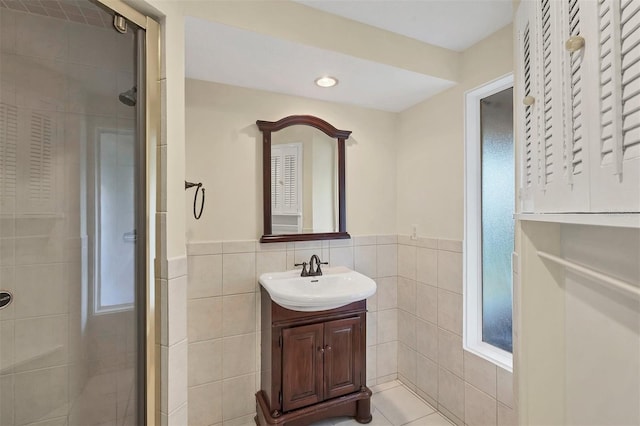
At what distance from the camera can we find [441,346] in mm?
2080

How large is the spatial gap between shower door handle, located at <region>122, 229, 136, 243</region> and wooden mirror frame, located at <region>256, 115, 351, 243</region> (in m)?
0.94

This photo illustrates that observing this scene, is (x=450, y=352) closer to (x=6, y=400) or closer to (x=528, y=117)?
(x=528, y=117)

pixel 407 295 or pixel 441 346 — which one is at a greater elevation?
pixel 407 295

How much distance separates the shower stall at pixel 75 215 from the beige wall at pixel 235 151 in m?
0.72

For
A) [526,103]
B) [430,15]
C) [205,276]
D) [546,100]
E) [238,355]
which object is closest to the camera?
[546,100]

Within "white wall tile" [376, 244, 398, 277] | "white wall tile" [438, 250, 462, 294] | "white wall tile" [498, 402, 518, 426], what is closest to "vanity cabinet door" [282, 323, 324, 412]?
"white wall tile" [376, 244, 398, 277]

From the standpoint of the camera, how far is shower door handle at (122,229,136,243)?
117cm

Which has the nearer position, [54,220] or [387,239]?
[54,220]

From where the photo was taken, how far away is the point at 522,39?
1.13m

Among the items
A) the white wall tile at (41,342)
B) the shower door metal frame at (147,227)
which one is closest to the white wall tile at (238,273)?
the shower door metal frame at (147,227)

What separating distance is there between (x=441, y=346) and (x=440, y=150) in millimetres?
1388

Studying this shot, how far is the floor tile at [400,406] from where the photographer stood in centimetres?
204

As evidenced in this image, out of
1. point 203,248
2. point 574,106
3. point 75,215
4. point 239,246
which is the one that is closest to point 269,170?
point 239,246

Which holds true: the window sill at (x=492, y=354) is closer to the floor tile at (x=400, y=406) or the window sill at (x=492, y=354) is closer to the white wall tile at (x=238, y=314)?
the floor tile at (x=400, y=406)
